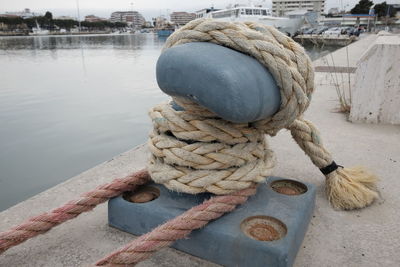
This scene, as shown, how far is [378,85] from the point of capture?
2.92 m

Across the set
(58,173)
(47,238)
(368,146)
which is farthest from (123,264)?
(368,146)

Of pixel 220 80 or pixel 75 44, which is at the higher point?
pixel 75 44

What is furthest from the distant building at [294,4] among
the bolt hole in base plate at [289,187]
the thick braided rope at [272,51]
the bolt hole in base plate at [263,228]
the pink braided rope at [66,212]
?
the bolt hole in base plate at [263,228]

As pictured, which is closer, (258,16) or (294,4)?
(258,16)

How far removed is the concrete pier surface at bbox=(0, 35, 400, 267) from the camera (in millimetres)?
1266

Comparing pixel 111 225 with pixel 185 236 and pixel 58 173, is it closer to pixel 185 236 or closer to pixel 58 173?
pixel 185 236

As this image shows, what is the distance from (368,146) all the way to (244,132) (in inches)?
61.4

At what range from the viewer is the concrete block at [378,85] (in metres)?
2.84

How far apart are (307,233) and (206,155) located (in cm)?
56

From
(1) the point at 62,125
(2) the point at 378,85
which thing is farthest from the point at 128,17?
(2) the point at 378,85

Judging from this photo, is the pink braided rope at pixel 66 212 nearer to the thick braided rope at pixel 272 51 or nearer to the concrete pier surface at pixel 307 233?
the concrete pier surface at pixel 307 233

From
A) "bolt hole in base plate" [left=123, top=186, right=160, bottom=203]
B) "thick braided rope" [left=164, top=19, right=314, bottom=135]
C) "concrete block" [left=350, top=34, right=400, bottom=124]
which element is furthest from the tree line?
"thick braided rope" [left=164, top=19, right=314, bottom=135]

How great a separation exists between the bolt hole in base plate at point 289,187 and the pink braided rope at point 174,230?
0.79 feet

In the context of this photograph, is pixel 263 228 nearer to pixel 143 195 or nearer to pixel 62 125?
pixel 143 195
